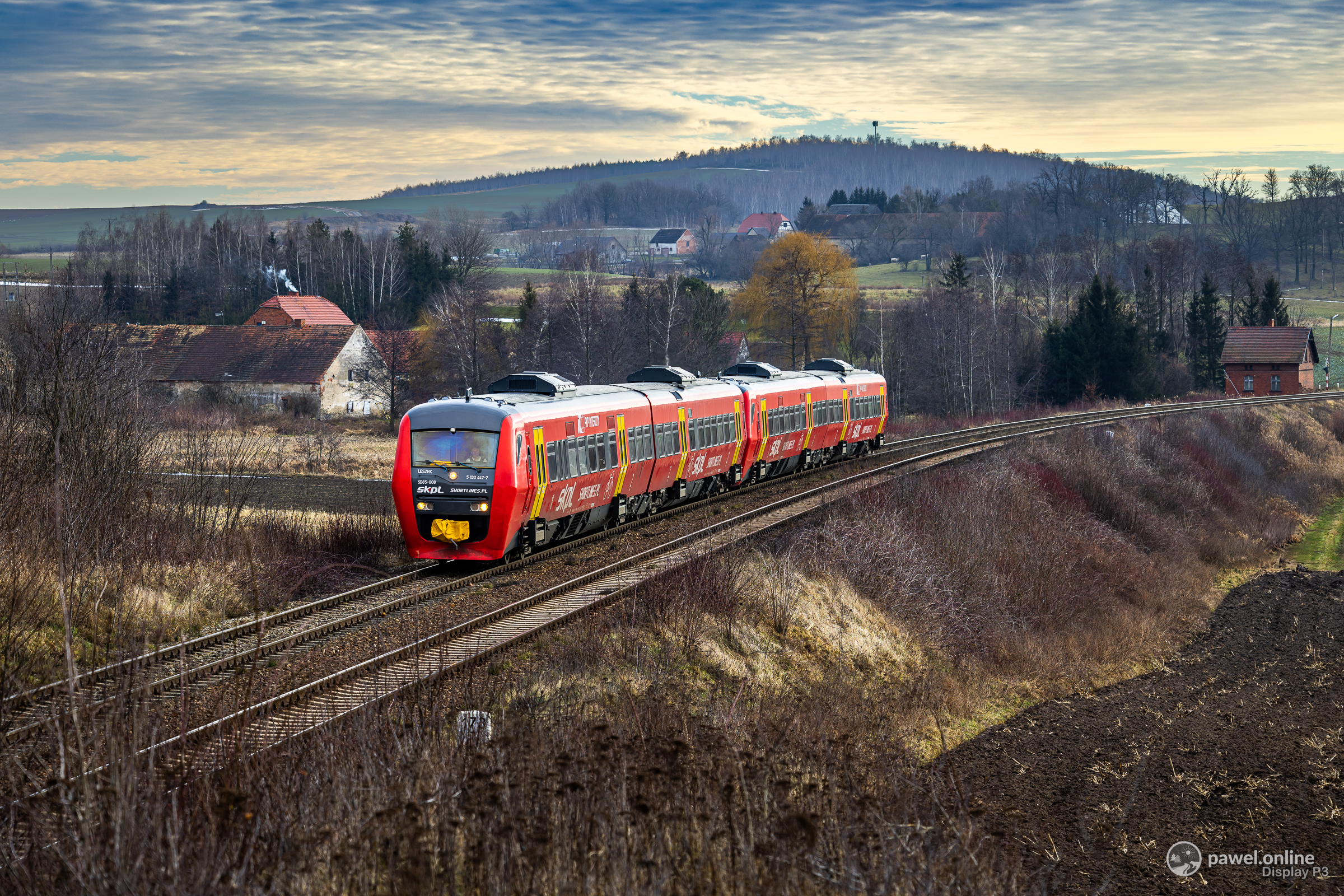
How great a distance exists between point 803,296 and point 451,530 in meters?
59.6

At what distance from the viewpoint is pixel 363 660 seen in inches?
551

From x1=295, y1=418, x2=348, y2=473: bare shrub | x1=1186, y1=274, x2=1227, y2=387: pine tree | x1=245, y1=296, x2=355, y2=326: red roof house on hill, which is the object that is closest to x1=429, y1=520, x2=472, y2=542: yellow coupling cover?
x1=295, y1=418, x2=348, y2=473: bare shrub

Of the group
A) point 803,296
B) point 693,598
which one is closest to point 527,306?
point 803,296

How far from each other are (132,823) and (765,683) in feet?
37.1

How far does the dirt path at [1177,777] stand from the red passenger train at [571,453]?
8120mm

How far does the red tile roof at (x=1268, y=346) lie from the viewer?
81.6m

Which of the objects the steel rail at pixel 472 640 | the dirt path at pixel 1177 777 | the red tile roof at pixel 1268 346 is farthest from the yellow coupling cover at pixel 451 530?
the red tile roof at pixel 1268 346

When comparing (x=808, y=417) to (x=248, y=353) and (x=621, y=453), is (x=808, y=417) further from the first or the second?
(x=248, y=353)

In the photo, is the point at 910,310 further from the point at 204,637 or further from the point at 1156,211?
the point at 1156,211

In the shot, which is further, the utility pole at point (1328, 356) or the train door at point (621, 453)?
the utility pole at point (1328, 356)

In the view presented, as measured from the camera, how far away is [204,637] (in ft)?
45.5

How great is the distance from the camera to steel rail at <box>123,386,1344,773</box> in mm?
10758

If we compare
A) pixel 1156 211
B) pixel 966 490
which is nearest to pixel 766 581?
pixel 966 490

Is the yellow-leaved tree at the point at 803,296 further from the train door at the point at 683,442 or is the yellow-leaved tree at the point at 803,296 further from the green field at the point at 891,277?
the train door at the point at 683,442
